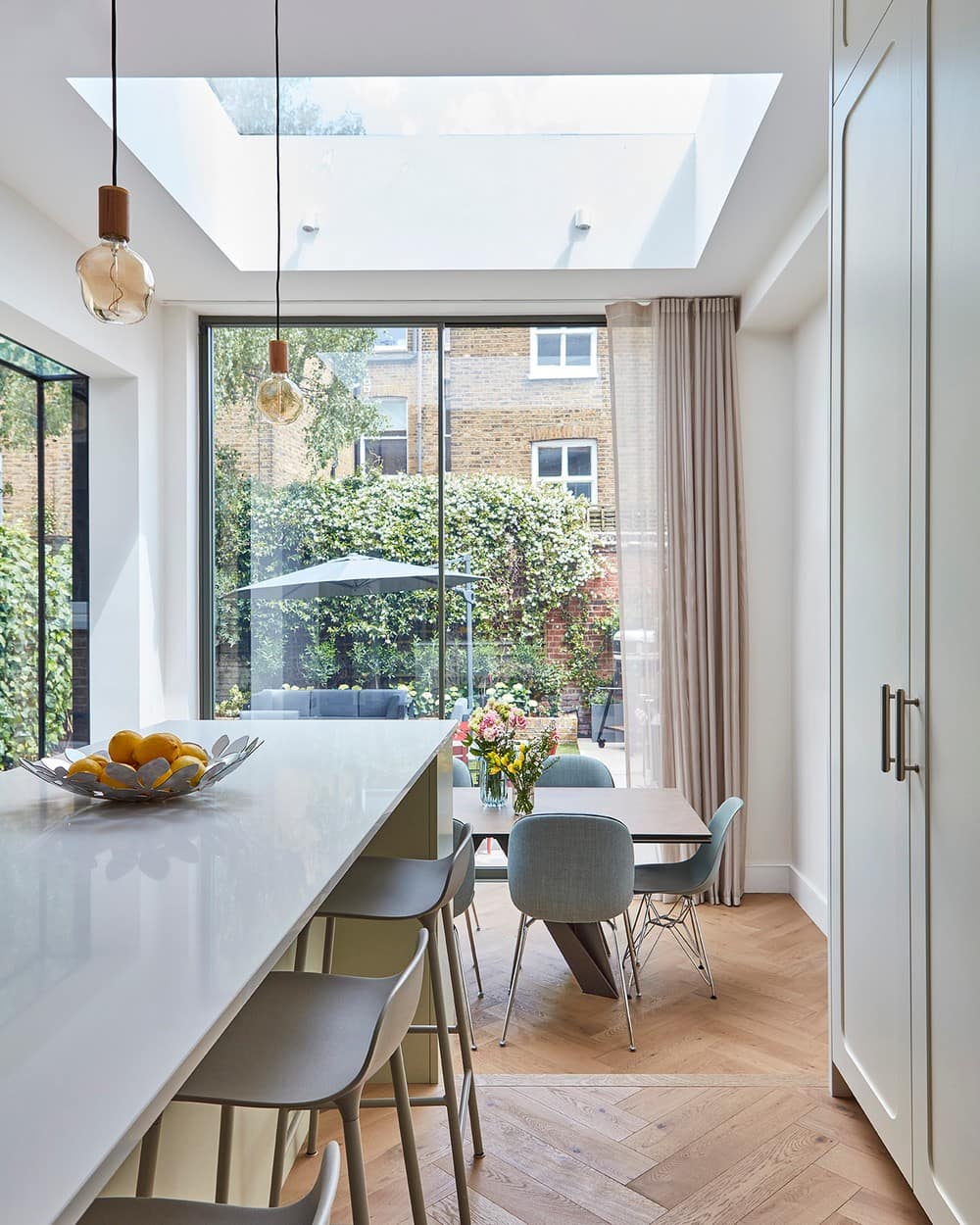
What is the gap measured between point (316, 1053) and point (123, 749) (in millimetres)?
716

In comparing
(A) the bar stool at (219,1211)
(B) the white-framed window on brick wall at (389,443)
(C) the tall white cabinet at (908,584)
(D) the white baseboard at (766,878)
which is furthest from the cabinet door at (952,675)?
(B) the white-framed window on brick wall at (389,443)

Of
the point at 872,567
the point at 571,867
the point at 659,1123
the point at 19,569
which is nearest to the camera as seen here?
the point at 872,567

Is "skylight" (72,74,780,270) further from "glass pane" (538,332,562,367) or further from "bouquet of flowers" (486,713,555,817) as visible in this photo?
"bouquet of flowers" (486,713,555,817)

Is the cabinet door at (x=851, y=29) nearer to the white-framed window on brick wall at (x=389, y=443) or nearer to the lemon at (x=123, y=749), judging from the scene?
the lemon at (x=123, y=749)

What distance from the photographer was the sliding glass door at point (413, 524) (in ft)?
15.8

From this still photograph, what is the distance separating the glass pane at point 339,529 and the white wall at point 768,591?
5.27 feet

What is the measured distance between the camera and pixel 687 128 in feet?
12.9

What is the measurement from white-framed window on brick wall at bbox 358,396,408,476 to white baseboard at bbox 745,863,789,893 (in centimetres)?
268

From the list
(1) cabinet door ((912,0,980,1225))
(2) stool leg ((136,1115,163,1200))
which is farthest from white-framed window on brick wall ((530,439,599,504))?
(2) stool leg ((136,1115,163,1200))

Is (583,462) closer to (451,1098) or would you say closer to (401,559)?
(401,559)

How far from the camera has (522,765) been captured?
353cm

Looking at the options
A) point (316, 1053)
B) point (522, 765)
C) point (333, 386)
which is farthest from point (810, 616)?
point (316, 1053)

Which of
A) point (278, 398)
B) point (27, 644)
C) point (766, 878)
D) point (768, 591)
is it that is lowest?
point (766, 878)

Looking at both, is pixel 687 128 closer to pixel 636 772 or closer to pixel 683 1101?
pixel 636 772
